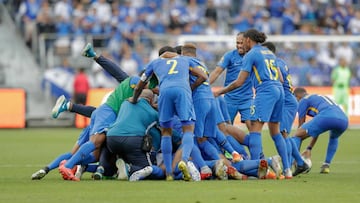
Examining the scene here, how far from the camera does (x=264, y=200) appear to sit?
38.4 feet

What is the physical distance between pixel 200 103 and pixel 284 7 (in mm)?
23429

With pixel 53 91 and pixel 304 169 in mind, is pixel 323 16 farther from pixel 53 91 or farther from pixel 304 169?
pixel 304 169

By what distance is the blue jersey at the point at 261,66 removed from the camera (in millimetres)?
15547

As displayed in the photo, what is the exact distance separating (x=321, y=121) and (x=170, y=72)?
3.54 meters

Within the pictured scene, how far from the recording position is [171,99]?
14484mm

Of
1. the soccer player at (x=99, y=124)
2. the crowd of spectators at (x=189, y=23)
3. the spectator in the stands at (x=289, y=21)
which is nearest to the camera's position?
the soccer player at (x=99, y=124)

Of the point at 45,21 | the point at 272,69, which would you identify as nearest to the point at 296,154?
the point at 272,69

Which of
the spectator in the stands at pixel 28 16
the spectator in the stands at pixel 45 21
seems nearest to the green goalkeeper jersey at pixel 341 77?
the spectator in the stands at pixel 45 21

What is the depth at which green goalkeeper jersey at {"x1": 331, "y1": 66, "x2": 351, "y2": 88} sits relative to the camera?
32744 mm

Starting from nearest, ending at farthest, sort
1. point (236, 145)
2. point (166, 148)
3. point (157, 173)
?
point (166, 148) → point (157, 173) → point (236, 145)

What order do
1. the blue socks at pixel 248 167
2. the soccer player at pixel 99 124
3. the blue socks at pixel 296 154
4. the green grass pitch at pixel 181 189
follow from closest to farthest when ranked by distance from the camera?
the green grass pitch at pixel 181 189 < the soccer player at pixel 99 124 < the blue socks at pixel 248 167 < the blue socks at pixel 296 154

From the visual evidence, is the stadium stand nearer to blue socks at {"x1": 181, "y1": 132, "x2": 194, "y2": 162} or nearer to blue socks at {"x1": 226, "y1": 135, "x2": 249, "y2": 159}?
blue socks at {"x1": 226, "y1": 135, "x2": 249, "y2": 159}

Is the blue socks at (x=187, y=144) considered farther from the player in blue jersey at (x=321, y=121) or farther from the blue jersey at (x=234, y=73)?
the blue jersey at (x=234, y=73)

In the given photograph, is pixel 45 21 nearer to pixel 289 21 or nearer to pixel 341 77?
pixel 289 21
